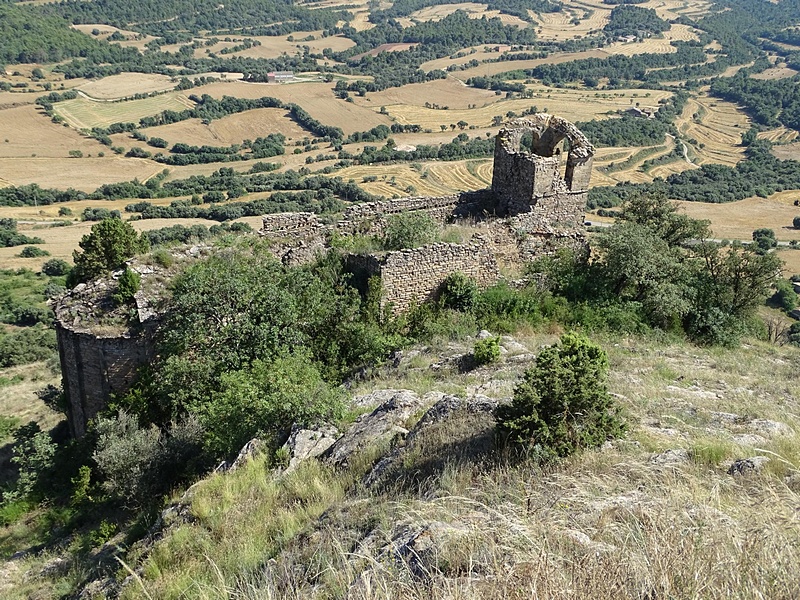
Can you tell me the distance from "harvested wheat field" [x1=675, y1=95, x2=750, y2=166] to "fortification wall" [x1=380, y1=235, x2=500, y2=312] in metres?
79.9

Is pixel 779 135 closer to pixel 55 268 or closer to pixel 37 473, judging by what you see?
pixel 55 268

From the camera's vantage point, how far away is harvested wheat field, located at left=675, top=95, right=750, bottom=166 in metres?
88.3

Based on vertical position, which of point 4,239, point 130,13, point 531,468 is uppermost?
point 130,13

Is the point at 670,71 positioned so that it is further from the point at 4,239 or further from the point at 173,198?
the point at 4,239

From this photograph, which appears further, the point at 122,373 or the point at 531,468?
the point at 122,373

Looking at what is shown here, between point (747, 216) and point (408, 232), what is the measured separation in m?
56.1

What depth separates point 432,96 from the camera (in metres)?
115

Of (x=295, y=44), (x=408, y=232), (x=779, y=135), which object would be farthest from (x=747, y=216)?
(x=295, y=44)

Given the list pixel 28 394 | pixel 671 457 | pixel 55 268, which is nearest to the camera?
pixel 671 457

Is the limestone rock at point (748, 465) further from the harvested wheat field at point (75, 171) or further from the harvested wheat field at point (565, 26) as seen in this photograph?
the harvested wheat field at point (565, 26)

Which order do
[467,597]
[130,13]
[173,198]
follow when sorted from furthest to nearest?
[130,13], [173,198], [467,597]

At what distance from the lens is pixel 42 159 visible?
80.9 meters

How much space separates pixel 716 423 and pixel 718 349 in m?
6.42

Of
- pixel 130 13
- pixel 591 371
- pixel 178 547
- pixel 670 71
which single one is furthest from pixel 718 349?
pixel 130 13
